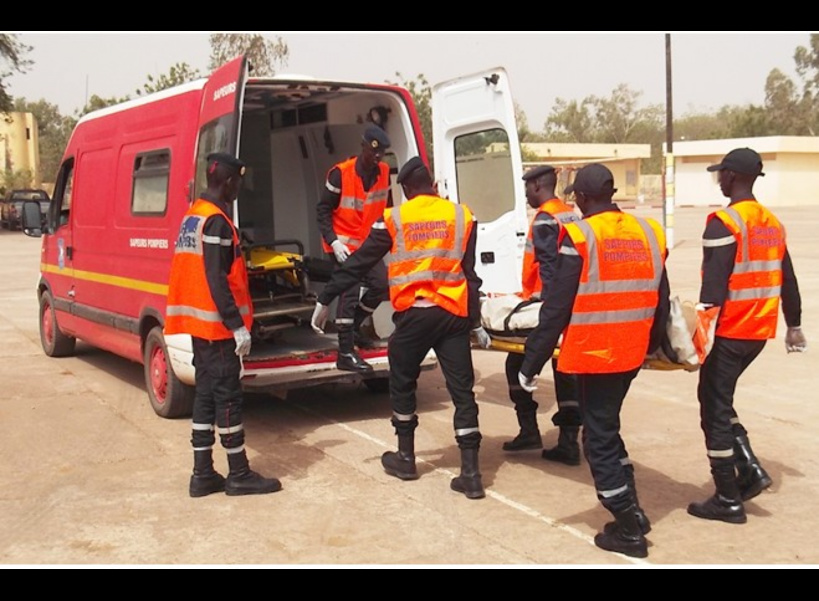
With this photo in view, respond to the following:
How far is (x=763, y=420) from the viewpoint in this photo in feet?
23.7

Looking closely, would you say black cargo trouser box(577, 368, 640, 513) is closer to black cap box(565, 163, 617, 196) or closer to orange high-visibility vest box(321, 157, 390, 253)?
black cap box(565, 163, 617, 196)

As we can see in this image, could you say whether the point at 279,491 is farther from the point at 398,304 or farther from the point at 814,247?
the point at 814,247

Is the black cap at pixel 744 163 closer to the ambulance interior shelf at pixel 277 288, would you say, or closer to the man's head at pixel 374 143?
the man's head at pixel 374 143

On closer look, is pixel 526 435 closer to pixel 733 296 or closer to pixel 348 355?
pixel 348 355

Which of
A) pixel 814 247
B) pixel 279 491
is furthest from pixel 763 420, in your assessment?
pixel 814 247

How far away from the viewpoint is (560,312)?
14.6ft

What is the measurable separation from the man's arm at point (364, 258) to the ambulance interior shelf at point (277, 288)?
67.5 inches

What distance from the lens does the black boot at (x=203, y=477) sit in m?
5.57

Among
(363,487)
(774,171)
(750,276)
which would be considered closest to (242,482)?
(363,487)

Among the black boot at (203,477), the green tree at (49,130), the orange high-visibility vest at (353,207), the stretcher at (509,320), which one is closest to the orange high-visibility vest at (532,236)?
the stretcher at (509,320)

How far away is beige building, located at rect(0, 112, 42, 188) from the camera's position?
57250mm

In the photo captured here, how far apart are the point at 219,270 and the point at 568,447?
8.09 feet

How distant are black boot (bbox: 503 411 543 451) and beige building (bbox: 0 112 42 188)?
55.4 metres

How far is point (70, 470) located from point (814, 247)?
65.9 feet
